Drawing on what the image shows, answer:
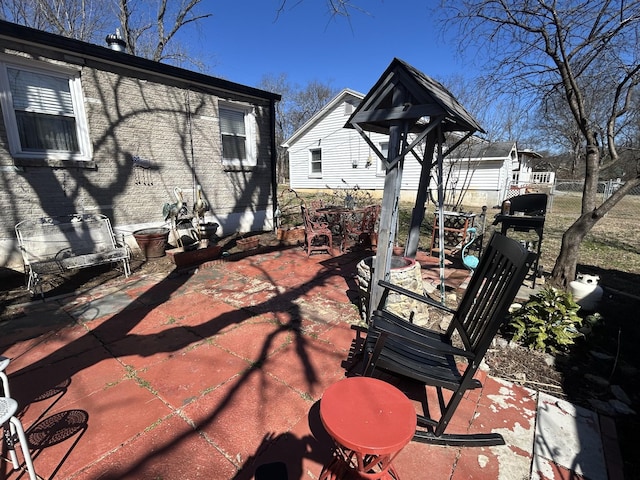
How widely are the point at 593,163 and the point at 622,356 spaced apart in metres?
2.59

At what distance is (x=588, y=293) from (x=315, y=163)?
15.7 meters

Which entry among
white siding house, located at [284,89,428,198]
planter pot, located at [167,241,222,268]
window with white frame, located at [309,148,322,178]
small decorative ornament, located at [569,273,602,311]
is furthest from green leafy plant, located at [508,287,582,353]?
window with white frame, located at [309,148,322,178]

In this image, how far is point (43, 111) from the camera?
16.7ft

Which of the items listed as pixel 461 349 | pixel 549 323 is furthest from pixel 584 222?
pixel 461 349

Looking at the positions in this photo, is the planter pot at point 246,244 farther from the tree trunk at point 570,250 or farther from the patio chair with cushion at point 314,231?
the tree trunk at point 570,250

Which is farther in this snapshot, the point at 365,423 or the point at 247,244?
the point at 247,244

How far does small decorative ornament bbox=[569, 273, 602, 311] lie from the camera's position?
3607 millimetres

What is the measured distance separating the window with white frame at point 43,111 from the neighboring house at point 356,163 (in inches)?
449

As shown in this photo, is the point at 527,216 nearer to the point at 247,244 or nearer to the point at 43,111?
the point at 247,244

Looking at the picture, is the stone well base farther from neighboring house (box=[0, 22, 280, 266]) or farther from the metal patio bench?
neighboring house (box=[0, 22, 280, 266])

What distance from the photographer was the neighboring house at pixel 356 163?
47.3ft

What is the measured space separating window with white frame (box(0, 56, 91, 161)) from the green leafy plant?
7.08 meters

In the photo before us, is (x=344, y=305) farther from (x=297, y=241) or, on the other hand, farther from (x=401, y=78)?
(x=297, y=241)

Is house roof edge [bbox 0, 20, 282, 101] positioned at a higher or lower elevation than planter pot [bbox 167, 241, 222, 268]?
higher
